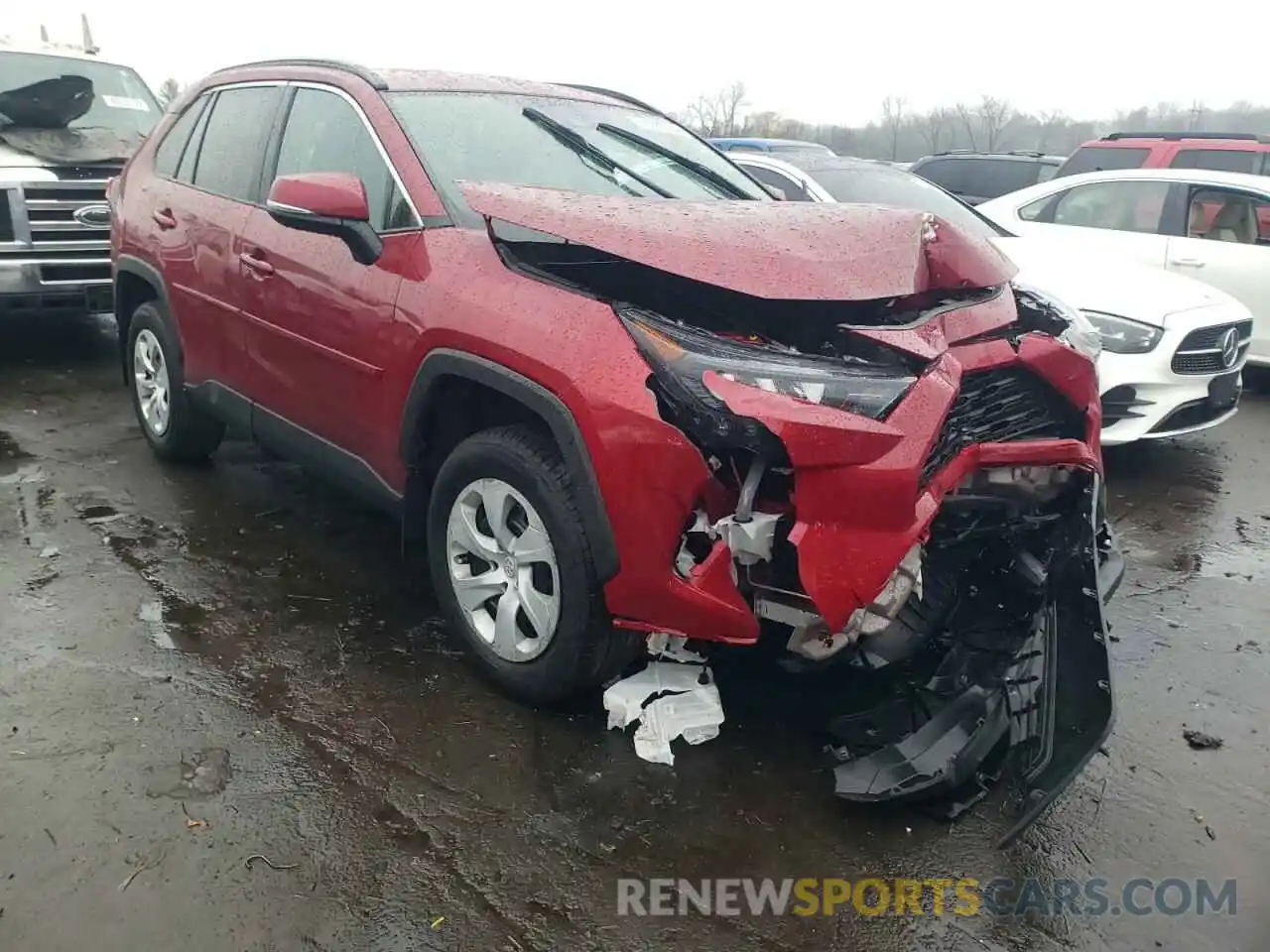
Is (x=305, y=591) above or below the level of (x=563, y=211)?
below

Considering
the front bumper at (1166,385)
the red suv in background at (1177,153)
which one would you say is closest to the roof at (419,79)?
the front bumper at (1166,385)

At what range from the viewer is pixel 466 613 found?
3.16 metres

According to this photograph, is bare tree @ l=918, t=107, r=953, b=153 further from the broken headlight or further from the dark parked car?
the broken headlight

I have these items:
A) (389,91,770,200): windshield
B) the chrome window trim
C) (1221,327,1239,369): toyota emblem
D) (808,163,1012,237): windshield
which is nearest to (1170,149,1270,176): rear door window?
(808,163,1012,237): windshield

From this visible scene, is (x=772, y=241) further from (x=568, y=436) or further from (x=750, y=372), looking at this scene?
(x=568, y=436)

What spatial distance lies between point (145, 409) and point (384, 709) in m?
2.82

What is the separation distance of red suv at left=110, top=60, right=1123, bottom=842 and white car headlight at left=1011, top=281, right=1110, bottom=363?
2 centimetres

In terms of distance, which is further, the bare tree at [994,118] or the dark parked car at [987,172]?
the bare tree at [994,118]

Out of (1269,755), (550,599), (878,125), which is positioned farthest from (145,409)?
(878,125)

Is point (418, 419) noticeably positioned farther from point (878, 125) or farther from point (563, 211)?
point (878, 125)

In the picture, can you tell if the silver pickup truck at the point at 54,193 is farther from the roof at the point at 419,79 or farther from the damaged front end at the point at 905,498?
the damaged front end at the point at 905,498

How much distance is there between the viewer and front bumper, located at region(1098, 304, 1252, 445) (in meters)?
5.21

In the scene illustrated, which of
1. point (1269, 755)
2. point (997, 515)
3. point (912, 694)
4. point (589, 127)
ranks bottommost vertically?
point (1269, 755)

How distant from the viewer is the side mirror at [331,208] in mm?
3127
